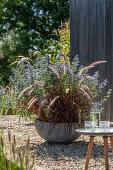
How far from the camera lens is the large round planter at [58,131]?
133 inches

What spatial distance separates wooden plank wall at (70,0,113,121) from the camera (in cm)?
452

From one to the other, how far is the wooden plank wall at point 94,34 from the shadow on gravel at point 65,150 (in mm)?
1221

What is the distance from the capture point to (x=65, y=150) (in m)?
3.25

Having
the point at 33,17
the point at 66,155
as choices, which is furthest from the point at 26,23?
the point at 66,155

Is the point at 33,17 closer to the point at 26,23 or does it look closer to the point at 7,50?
the point at 26,23

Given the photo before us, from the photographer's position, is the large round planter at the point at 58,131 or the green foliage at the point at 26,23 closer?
the large round planter at the point at 58,131

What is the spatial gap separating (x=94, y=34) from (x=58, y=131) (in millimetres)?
2060

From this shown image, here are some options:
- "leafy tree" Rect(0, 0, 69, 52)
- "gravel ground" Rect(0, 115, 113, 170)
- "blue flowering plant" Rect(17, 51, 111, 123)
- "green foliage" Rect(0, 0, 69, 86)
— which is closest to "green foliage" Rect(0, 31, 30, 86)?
"green foliage" Rect(0, 0, 69, 86)

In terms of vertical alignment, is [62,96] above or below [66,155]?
above

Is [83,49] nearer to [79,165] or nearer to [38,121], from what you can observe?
[38,121]

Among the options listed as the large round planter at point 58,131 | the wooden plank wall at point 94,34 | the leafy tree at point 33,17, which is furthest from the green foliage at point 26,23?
the large round planter at point 58,131

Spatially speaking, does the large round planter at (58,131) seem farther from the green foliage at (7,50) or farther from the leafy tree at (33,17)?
the leafy tree at (33,17)

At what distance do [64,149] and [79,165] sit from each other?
0.56m

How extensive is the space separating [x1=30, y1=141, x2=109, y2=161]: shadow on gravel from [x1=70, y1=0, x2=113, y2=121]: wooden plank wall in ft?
4.01
